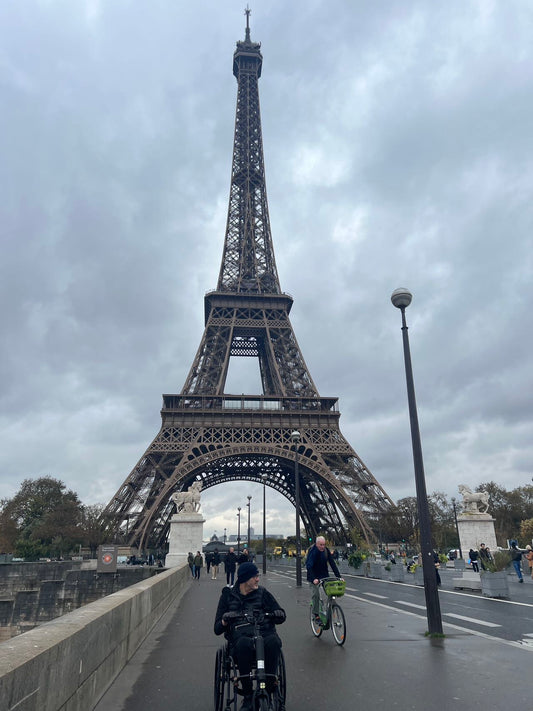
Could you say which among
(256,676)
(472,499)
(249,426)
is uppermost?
(249,426)

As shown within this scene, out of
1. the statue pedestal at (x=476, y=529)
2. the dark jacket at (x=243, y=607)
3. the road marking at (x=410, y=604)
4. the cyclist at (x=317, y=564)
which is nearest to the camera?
the dark jacket at (x=243, y=607)

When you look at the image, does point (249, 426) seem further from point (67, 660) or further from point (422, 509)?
point (67, 660)

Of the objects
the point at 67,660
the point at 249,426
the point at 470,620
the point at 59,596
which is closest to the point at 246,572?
the point at 67,660

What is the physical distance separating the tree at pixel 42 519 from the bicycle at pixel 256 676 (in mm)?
58526

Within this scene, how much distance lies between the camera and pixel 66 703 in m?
3.90

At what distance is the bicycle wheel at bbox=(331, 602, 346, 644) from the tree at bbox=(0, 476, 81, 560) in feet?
182

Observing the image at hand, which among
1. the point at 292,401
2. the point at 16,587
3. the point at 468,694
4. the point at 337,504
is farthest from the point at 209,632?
the point at 292,401

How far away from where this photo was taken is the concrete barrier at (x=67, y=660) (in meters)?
2.96

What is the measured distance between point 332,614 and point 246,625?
4.60 metres

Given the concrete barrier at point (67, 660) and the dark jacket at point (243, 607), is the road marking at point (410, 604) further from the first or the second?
the dark jacket at point (243, 607)

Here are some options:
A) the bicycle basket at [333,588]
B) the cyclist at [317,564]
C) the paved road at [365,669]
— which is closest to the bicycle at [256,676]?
the paved road at [365,669]

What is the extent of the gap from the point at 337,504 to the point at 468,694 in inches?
1676

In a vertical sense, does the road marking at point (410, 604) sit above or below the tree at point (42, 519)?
below

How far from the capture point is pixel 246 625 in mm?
4637
